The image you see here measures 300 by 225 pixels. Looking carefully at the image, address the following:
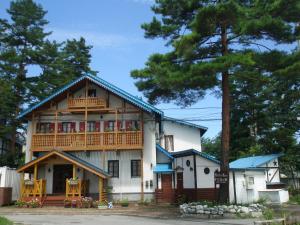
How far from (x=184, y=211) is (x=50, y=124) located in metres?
14.3

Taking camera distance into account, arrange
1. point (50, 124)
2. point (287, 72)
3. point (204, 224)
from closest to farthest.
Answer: point (204, 224)
point (287, 72)
point (50, 124)

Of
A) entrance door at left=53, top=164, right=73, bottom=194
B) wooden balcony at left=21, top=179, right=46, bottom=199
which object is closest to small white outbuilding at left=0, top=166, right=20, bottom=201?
wooden balcony at left=21, top=179, right=46, bottom=199

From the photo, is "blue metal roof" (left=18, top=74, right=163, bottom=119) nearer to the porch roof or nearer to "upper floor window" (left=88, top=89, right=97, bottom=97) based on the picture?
"upper floor window" (left=88, top=89, right=97, bottom=97)

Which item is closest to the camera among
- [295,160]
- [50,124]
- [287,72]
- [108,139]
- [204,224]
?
[204,224]

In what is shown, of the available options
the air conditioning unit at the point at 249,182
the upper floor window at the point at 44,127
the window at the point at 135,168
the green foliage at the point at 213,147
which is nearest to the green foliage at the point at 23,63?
A: the upper floor window at the point at 44,127

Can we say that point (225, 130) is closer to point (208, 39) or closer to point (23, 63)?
point (208, 39)

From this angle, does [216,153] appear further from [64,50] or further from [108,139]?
[108,139]

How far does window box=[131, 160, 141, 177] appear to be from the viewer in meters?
27.8

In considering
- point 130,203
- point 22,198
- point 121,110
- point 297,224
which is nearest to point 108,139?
point 121,110

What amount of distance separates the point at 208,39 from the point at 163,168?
12.3m

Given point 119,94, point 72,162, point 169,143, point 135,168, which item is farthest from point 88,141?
point 169,143

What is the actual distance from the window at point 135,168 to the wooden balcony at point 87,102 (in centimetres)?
481

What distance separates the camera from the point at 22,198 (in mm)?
25453

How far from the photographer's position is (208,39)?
1939 centimetres
